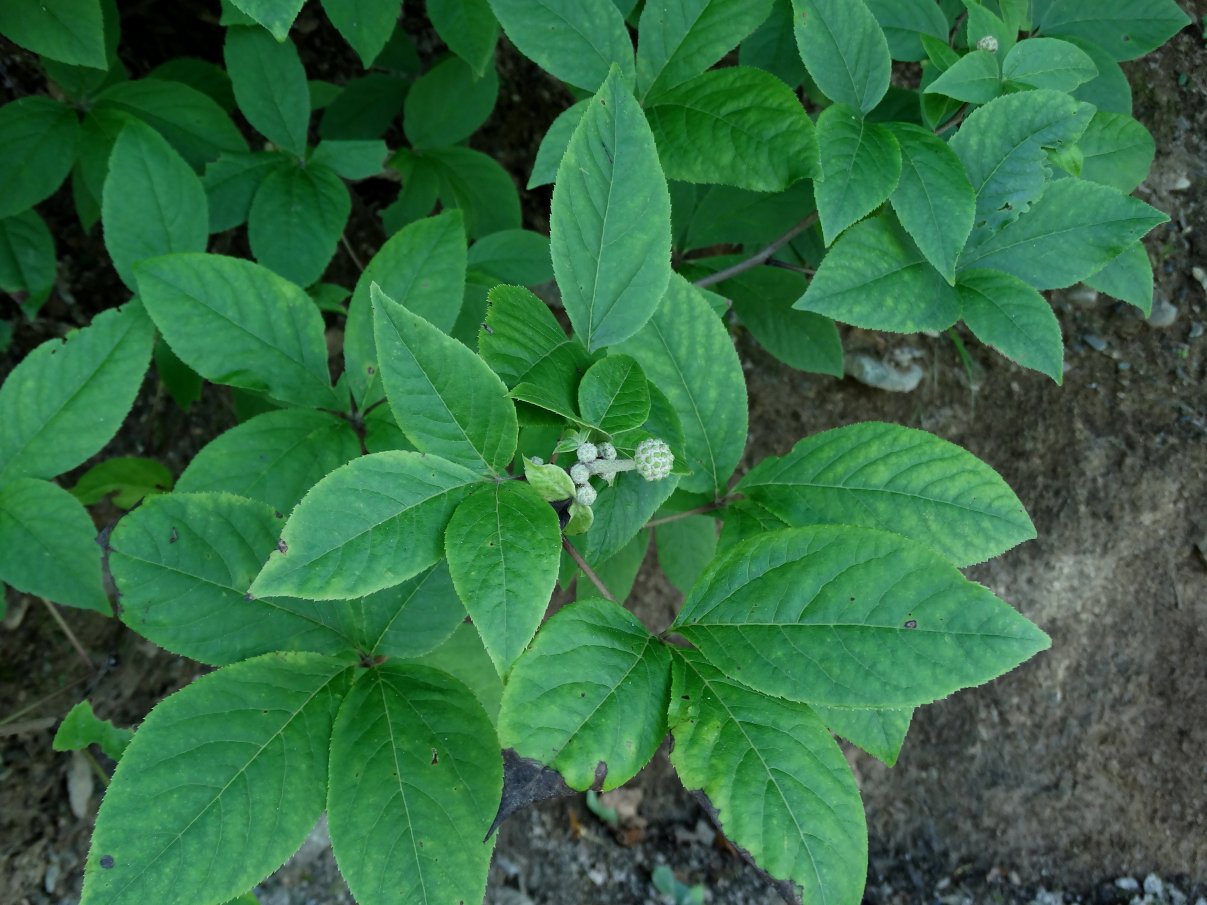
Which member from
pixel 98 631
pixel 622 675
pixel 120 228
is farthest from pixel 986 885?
pixel 120 228

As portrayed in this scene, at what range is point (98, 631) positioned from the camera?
2.45 meters

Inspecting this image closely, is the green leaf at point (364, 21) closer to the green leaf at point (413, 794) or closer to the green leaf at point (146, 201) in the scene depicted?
the green leaf at point (146, 201)

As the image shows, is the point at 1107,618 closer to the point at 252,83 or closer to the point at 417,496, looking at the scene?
the point at 417,496

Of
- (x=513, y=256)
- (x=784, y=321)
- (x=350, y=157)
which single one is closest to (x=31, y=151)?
(x=350, y=157)

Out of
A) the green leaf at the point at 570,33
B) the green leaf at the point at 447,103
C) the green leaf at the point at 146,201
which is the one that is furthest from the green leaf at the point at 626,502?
the green leaf at the point at 447,103

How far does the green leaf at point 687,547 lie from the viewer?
207cm

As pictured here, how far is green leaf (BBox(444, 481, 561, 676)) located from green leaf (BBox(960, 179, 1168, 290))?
0.99 m

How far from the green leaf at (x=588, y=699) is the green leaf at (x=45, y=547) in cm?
79

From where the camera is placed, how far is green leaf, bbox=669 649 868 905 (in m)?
1.02

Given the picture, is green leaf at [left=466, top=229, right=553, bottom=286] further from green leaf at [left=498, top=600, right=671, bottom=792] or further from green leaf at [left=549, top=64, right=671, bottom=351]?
green leaf at [left=498, top=600, right=671, bottom=792]

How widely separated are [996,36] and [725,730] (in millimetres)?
1311

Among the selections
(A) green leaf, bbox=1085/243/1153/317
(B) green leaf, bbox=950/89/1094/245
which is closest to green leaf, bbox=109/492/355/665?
(B) green leaf, bbox=950/89/1094/245

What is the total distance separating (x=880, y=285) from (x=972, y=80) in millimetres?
395

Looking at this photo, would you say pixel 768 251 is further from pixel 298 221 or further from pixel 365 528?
pixel 365 528
